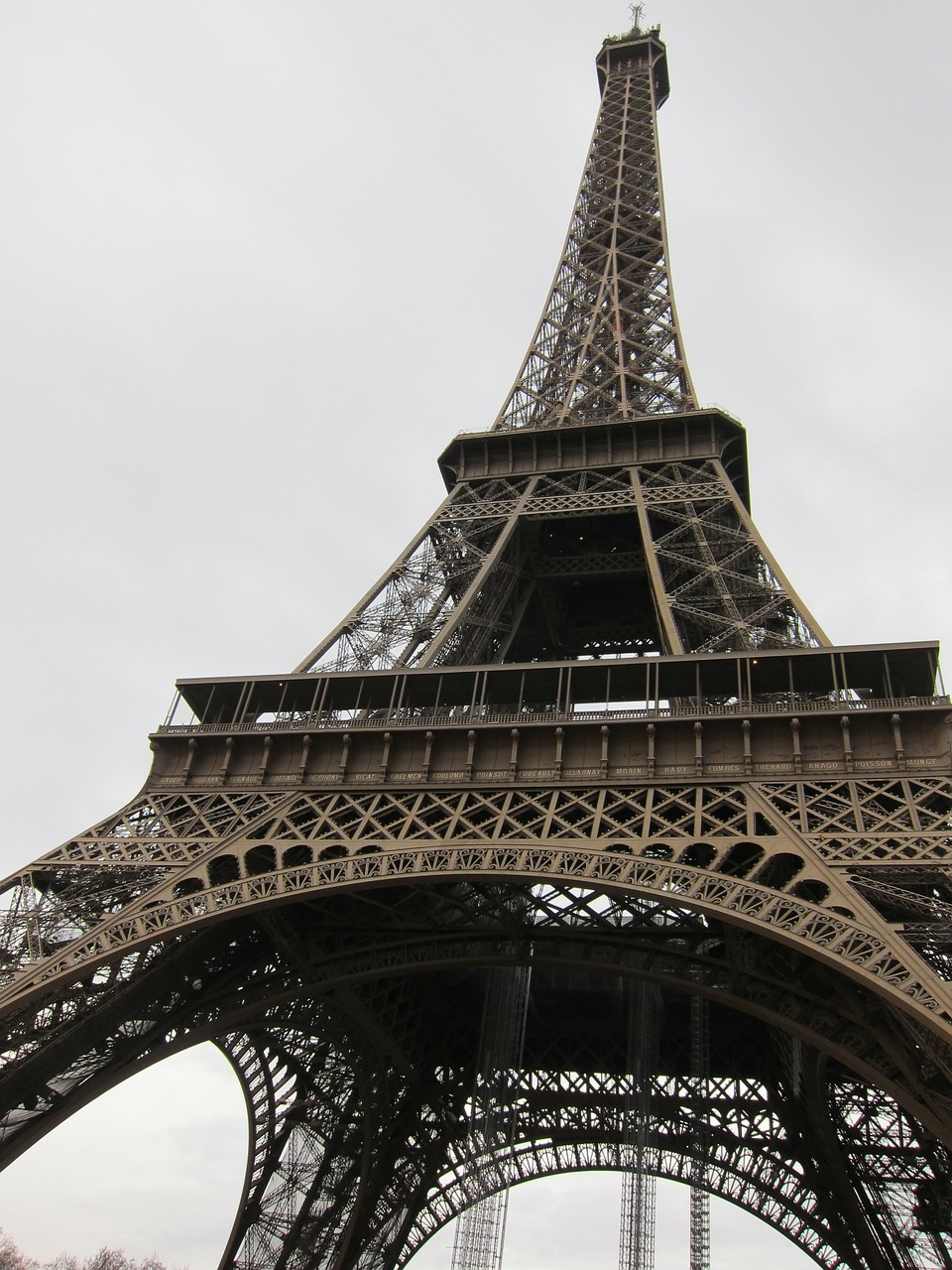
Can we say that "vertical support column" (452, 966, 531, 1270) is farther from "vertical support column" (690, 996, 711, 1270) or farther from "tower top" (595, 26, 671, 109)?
"tower top" (595, 26, 671, 109)

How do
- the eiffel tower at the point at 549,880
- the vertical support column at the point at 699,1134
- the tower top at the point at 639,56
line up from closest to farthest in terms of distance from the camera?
the eiffel tower at the point at 549,880
the vertical support column at the point at 699,1134
the tower top at the point at 639,56

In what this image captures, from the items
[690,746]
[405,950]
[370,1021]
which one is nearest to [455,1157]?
[370,1021]

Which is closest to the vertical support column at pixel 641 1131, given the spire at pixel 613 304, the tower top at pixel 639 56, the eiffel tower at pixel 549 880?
the eiffel tower at pixel 549 880

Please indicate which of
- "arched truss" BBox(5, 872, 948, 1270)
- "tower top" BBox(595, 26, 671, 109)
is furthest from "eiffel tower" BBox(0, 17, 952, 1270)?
"tower top" BBox(595, 26, 671, 109)

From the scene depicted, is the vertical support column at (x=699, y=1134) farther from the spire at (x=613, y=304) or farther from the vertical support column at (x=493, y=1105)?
the spire at (x=613, y=304)

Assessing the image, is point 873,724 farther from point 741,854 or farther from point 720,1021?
point 720,1021
